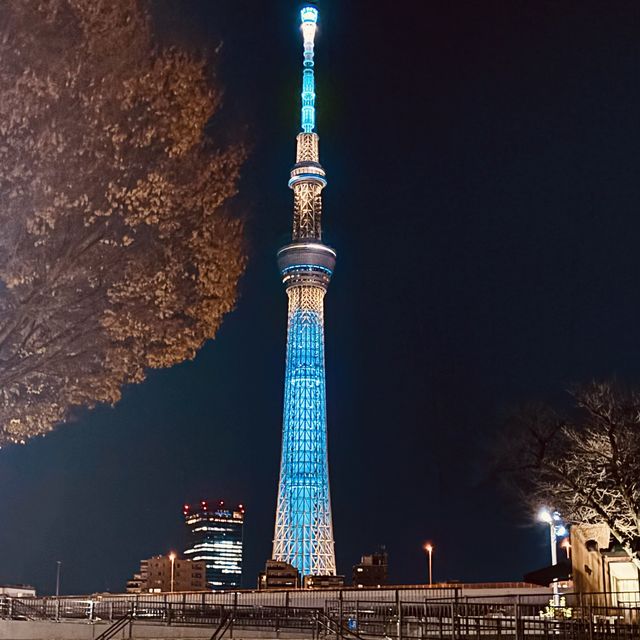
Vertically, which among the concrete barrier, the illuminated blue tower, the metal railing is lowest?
the concrete barrier

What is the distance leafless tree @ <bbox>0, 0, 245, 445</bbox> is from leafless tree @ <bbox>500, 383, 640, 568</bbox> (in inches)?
779

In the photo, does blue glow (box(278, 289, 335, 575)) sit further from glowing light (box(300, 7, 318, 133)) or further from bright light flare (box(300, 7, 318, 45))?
bright light flare (box(300, 7, 318, 45))

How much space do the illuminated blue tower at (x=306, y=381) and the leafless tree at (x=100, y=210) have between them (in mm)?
75758

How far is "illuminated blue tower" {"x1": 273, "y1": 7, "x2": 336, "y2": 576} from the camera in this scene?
93.9m

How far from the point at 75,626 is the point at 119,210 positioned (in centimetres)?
1320

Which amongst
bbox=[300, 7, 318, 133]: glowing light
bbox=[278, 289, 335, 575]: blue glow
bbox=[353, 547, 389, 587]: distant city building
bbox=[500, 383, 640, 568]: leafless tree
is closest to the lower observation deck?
bbox=[278, 289, 335, 575]: blue glow

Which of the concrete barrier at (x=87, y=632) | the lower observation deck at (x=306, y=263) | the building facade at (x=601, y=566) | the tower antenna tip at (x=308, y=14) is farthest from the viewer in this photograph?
the tower antenna tip at (x=308, y=14)

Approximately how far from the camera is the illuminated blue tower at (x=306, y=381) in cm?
9394

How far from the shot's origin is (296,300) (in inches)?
3999

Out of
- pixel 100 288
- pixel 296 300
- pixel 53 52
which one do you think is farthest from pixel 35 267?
pixel 296 300

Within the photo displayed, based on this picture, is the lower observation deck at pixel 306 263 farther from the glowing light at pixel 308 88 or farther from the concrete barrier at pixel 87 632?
the concrete barrier at pixel 87 632

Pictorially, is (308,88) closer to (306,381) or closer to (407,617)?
(306,381)

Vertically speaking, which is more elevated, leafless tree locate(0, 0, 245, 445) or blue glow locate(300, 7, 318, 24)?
blue glow locate(300, 7, 318, 24)

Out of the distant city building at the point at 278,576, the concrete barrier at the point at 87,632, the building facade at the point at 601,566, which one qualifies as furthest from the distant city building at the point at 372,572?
the concrete barrier at the point at 87,632
